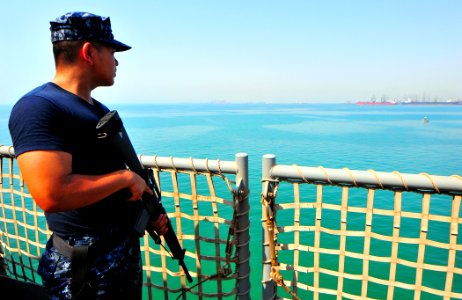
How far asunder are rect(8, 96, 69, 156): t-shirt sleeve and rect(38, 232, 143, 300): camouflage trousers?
2.03ft

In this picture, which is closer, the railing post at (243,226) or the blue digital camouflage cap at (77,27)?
the blue digital camouflage cap at (77,27)

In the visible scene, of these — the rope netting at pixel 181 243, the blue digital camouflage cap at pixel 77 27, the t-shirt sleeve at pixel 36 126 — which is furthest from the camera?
the rope netting at pixel 181 243

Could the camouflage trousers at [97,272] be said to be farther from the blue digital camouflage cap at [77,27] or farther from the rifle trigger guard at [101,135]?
the blue digital camouflage cap at [77,27]

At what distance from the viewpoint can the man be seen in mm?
1296

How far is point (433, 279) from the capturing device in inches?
263

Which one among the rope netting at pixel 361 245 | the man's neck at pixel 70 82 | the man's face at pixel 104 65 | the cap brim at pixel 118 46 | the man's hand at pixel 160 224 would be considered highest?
the cap brim at pixel 118 46

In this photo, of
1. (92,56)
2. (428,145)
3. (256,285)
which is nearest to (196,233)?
(92,56)

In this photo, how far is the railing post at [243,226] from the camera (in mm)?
2064

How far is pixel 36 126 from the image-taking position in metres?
1.28

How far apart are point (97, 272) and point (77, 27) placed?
1.34 m

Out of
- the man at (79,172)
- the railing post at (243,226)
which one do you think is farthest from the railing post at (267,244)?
the man at (79,172)

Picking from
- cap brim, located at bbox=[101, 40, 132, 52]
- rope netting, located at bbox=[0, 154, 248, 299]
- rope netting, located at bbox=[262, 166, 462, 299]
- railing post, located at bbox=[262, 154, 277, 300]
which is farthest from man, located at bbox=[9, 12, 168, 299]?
rope netting, located at bbox=[262, 166, 462, 299]

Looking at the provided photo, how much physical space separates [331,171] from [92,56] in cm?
156

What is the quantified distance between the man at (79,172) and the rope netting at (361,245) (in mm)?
1023
